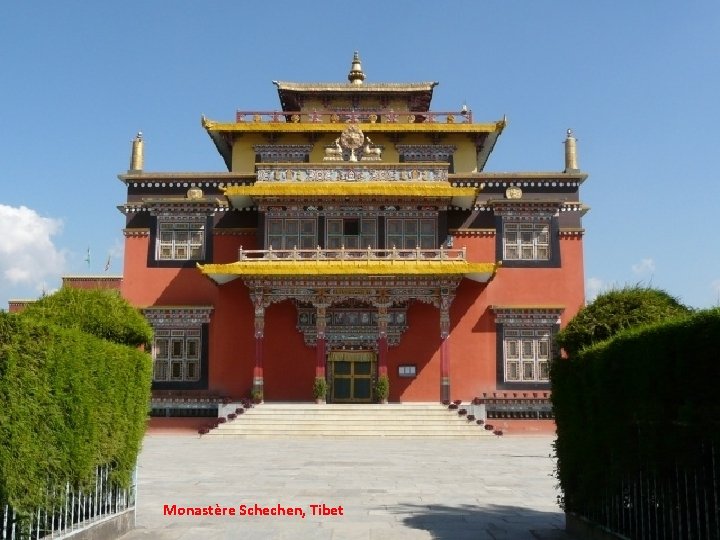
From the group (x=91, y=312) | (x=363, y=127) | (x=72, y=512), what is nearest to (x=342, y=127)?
(x=363, y=127)

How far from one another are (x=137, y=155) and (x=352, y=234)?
9489 mm

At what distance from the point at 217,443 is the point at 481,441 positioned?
7682 mm

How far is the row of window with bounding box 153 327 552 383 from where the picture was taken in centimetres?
2695

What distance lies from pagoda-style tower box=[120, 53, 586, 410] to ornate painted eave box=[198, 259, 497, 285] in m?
0.10

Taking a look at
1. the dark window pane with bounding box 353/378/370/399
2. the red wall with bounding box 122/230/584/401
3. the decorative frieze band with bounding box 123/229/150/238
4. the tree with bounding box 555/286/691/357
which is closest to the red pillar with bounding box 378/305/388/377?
the red wall with bounding box 122/230/584/401

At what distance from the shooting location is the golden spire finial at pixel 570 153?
96.2 ft

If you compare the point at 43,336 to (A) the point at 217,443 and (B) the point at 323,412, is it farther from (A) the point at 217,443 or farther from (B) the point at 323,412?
(B) the point at 323,412

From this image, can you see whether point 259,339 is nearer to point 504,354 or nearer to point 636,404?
point 504,354

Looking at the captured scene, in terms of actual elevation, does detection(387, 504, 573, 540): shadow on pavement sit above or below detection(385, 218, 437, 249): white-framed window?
below

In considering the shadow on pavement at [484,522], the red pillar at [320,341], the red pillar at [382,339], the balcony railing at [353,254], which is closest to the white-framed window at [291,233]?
the balcony railing at [353,254]

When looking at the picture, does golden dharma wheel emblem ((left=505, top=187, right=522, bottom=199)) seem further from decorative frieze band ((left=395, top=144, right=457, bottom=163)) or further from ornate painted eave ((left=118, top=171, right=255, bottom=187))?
ornate painted eave ((left=118, top=171, right=255, bottom=187))

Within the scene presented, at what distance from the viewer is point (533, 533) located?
26.7 ft

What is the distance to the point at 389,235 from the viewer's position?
90.7 feet

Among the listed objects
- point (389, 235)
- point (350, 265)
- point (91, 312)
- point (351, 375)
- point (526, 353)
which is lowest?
point (351, 375)
